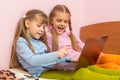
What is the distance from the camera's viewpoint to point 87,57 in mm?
1180

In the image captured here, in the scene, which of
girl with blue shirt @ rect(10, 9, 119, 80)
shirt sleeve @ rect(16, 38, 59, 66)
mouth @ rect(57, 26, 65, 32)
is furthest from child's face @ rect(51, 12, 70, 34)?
shirt sleeve @ rect(16, 38, 59, 66)

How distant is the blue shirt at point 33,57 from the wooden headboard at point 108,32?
47 centimetres

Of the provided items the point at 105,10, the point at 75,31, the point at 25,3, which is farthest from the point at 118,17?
the point at 25,3

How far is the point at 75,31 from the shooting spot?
1688 millimetres

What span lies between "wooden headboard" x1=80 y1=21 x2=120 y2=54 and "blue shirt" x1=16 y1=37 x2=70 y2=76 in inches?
18.6

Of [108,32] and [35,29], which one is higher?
[35,29]

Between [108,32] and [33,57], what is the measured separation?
25.7 inches

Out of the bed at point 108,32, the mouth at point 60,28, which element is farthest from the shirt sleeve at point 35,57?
the bed at point 108,32

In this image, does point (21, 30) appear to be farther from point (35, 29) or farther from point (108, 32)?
point (108, 32)

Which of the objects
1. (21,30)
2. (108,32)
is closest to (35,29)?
(21,30)

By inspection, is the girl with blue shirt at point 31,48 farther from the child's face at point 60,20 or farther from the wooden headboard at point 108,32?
the wooden headboard at point 108,32

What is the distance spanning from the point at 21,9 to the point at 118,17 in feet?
2.22

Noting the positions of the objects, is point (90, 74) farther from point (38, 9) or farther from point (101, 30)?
point (101, 30)

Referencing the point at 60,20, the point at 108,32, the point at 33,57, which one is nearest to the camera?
the point at 33,57
